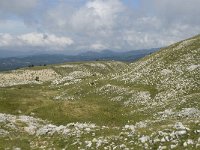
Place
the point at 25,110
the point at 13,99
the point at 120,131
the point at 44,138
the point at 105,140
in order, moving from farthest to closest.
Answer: the point at 13,99, the point at 25,110, the point at 44,138, the point at 120,131, the point at 105,140

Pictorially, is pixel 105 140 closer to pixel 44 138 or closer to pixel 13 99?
pixel 44 138

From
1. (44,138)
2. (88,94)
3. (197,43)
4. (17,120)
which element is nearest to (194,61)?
(197,43)

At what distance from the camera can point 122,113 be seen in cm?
5703

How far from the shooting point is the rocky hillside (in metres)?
27.8

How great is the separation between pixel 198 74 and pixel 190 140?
4428 centimetres

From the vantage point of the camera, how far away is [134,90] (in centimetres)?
6888

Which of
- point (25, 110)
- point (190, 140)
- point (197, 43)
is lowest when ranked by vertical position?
point (25, 110)

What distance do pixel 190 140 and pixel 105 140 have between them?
7.03m

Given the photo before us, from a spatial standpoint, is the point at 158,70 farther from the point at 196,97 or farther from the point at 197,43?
Result: the point at 196,97

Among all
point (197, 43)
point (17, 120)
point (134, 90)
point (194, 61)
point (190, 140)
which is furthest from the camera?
point (197, 43)

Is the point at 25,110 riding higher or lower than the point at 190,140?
lower

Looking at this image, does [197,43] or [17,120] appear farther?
[197,43]

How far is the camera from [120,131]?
102 feet

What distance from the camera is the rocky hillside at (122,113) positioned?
2783 cm
